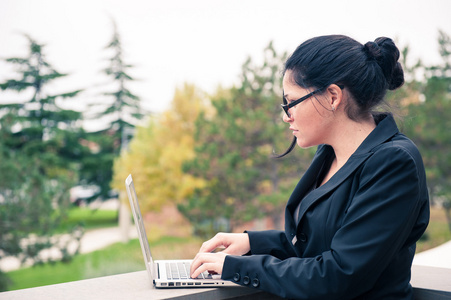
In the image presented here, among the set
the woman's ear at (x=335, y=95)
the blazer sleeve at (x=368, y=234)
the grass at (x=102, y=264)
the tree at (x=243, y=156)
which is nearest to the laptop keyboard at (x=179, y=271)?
the blazer sleeve at (x=368, y=234)

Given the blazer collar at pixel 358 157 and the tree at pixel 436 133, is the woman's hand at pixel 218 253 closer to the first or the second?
the blazer collar at pixel 358 157

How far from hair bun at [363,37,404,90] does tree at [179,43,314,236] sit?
33.8 feet

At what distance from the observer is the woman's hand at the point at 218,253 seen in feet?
3.66

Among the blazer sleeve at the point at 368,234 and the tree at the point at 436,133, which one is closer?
the blazer sleeve at the point at 368,234

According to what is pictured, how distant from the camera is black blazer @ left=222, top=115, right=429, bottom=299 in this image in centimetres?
96

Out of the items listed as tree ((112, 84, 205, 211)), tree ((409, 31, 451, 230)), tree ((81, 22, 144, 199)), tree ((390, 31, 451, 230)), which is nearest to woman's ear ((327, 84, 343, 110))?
tree ((390, 31, 451, 230))

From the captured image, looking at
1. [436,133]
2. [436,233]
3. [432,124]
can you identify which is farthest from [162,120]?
[436,233]

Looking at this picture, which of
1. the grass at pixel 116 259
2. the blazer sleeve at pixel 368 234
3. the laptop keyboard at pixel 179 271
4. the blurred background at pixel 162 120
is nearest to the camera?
the blazer sleeve at pixel 368 234

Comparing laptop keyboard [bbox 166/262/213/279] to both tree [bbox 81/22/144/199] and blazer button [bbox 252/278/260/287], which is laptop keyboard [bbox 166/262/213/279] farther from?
tree [bbox 81/22/144/199]

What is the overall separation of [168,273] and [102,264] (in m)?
19.9

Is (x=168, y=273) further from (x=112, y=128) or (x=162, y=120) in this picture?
(x=112, y=128)

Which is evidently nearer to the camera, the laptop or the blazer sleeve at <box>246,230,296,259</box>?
the laptop

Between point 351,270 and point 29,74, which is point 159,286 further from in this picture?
point 29,74

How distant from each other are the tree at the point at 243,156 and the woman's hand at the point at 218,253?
1019 centimetres
